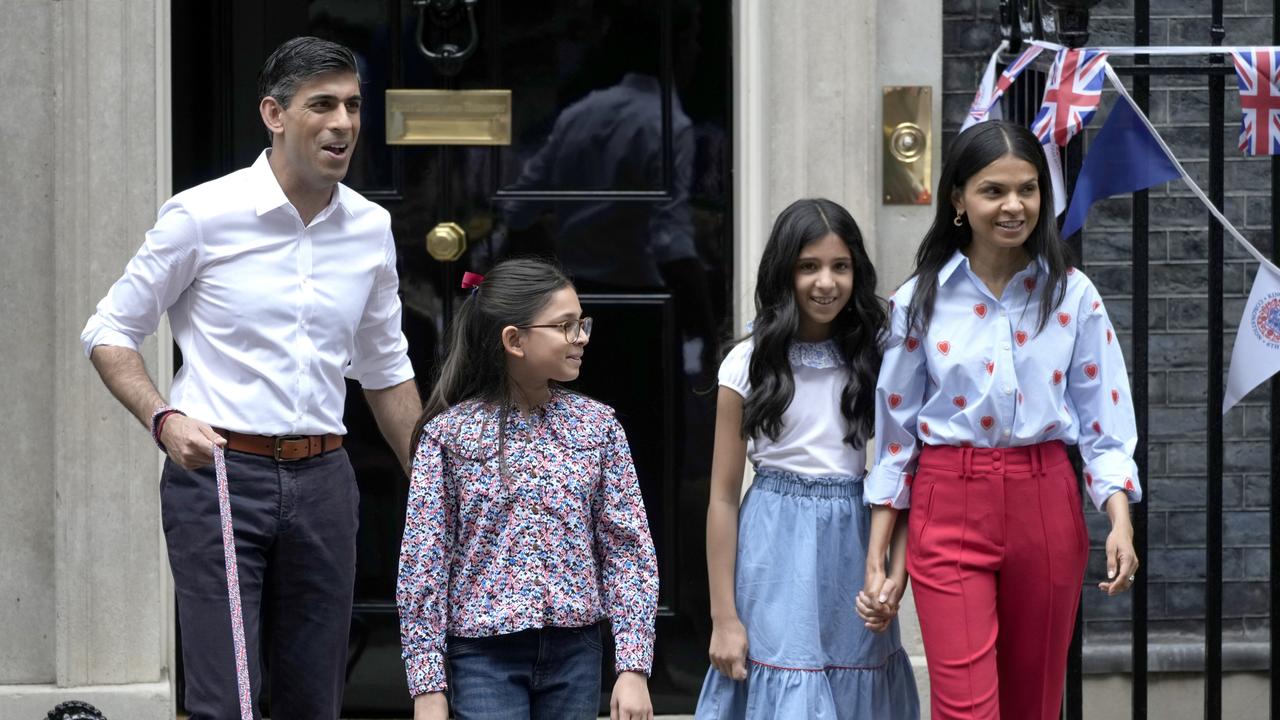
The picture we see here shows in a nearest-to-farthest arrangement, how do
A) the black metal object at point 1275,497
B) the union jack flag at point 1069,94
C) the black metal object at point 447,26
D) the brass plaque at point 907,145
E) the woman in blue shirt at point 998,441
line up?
the woman in blue shirt at point 998,441, the union jack flag at point 1069,94, the black metal object at point 1275,497, the brass plaque at point 907,145, the black metal object at point 447,26

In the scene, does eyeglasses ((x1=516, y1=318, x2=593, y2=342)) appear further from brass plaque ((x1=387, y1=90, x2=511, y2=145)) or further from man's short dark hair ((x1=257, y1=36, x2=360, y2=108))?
brass plaque ((x1=387, y1=90, x2=511, y2=145))

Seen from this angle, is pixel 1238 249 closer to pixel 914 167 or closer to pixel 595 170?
pixel 914 167

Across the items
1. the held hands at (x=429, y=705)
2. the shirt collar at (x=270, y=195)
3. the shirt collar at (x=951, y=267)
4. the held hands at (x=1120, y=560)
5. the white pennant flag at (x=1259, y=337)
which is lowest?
the held hands at (x=429, y=705)

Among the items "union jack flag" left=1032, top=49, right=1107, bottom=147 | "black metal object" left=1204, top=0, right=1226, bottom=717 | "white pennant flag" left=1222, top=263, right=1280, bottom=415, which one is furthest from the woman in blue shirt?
"black metal object" left=1204, top=0, right=1226, bottom=717

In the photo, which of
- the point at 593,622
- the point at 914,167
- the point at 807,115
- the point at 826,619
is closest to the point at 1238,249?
the point at 914,167

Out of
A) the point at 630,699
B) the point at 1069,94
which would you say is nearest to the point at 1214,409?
the point at 1069,94

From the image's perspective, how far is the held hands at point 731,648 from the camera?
3803mm

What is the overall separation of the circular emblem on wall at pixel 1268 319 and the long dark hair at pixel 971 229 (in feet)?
3.19

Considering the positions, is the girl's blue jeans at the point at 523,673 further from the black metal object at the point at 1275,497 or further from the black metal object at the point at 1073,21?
the black metal object at the point at 1275,497

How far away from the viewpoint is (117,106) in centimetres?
493

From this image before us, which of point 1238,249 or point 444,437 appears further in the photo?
point 1238,249

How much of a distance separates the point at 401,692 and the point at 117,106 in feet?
6.63

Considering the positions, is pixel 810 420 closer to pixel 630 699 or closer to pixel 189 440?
pixel 630 699


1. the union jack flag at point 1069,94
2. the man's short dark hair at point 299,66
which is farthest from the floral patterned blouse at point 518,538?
the union jack flag at point 1069,94
